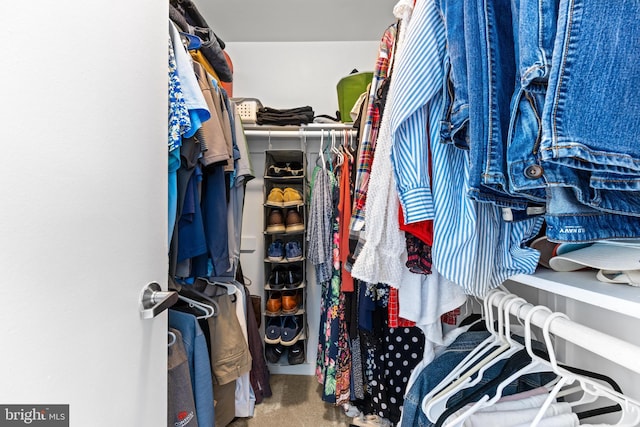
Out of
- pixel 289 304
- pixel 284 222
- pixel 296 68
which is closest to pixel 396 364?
pixel 289 304

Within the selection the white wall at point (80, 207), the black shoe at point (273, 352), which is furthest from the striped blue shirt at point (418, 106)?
the black shoe at point (273, 352)

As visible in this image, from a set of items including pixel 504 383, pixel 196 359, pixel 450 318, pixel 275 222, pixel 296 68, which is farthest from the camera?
pixel 296 68

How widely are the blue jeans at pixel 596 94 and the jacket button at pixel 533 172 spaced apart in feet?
0.12

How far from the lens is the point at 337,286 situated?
1.59m

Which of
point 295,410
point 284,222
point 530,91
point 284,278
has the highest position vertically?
point 530,91

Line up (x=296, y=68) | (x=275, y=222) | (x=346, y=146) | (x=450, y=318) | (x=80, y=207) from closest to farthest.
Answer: (x=80, y=207)
(x=450, y=318)
(x=346, y=146)
(x=275, y=222)
(x=296, y=68)

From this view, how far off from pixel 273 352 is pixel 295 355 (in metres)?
0.14

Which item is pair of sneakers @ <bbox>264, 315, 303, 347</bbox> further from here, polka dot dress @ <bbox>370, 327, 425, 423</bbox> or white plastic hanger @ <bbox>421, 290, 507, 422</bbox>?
white plastic hanger @ <bbox>421, 290, 507, 422</bbox>

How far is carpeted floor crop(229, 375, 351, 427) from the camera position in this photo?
60.0 inches

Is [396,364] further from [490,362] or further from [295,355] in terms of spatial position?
[295,355]

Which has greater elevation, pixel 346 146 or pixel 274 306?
pixel 346 146

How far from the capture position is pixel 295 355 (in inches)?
70.7

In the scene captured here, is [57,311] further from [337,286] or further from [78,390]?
[337,286]

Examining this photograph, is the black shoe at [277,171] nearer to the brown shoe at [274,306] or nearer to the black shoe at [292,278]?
Result: the black shoe at [292,278]
